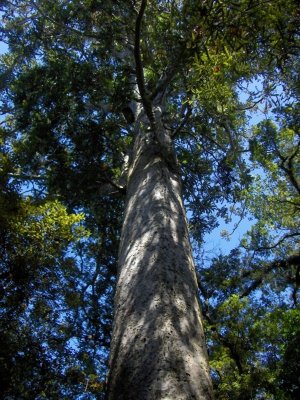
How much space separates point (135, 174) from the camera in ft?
15.2

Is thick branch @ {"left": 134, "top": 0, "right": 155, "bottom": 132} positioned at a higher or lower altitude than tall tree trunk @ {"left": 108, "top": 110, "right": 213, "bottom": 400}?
higher

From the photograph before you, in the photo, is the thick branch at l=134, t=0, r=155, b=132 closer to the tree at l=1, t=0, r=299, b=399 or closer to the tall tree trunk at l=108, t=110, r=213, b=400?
the tree at l=1, t=0, r=299, b=399

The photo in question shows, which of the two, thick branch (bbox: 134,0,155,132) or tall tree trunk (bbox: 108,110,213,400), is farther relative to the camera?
thick branch (bbox: 134,0,155,132)

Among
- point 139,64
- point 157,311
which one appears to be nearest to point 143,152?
point 139,64

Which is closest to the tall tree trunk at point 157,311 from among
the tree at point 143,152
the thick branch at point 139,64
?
the tree at point 143,152

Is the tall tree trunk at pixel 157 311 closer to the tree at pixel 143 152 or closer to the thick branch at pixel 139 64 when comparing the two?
the tree at pixel 143 152

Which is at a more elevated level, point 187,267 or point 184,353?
point 187,267

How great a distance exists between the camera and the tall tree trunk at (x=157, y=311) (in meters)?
2.10

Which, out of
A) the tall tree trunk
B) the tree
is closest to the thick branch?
the tree

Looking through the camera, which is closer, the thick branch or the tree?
the tree

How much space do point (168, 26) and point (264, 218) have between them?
8.25 metres

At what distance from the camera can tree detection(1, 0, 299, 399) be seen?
254 cm

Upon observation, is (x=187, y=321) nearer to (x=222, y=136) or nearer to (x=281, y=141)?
(x=222, y=136)

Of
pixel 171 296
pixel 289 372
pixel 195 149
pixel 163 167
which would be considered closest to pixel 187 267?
pixel 171 296
